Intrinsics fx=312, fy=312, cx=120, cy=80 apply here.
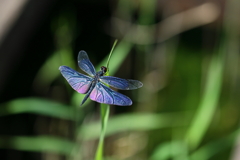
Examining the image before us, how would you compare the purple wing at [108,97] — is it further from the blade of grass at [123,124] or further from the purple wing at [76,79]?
the blade of grass at [123,124]

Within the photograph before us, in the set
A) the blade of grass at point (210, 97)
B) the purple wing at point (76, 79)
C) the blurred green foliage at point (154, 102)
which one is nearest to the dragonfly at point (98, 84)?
the purple wing at point (76, 79)

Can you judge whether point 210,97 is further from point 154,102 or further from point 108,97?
point 154,102

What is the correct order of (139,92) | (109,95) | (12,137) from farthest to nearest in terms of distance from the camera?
Answer: 1. (139,92)
2. (12,137)
3. (109,95)

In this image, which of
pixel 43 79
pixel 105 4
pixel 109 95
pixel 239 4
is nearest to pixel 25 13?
pixel 43 79

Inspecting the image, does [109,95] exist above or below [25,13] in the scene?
below

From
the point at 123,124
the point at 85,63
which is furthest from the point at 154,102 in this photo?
the point at 85,63

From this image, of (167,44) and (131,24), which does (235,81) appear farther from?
(131,24)

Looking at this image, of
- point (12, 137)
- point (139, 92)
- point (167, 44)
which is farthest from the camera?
point (167, 44)
